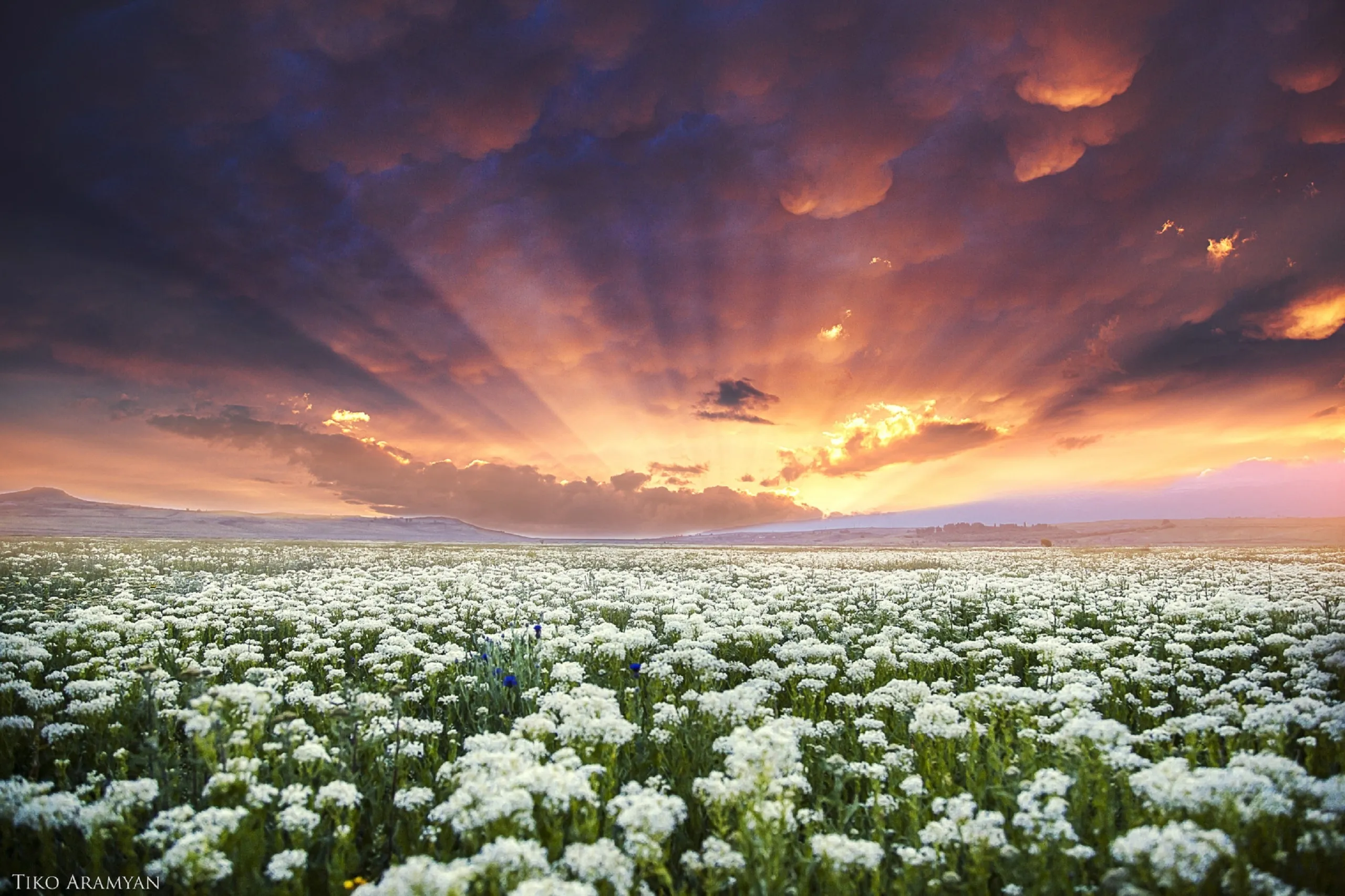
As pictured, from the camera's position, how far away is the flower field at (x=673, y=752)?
3.81m

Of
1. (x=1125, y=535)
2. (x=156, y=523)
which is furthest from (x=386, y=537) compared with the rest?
(x=1125, y=535)

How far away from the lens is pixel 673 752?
20.6 ft

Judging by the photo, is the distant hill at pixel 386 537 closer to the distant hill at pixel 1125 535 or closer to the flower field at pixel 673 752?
the distant hill at pixel 1125 535

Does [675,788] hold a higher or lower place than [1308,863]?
lower

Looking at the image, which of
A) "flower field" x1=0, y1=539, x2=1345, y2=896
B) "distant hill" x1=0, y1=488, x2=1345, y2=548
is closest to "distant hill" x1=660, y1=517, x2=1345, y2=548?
"distant hill" x1=0, y1=488, x2=1345, y2=548

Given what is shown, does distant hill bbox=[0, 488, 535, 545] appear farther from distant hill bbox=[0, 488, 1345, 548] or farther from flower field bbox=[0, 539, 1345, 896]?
flower field bbox=[0, 539, 1345, 896]

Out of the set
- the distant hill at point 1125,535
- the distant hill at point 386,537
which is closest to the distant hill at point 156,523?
the distant hill at point 386,537

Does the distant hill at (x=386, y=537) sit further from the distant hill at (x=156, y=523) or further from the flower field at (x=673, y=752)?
the flower field at (x=673, y=752)

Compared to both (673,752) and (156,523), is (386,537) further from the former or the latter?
(673,752)

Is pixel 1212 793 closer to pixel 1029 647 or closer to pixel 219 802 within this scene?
pixel 1029 647

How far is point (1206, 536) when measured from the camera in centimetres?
12188

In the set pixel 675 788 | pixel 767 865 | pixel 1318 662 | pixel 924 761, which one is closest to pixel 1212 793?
pixel 924 761

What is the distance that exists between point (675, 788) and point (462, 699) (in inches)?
153

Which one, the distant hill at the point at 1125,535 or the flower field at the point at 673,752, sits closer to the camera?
the flower field at the point at 673,752
